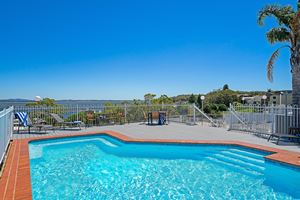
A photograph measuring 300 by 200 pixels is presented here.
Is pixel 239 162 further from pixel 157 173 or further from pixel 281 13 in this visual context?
pixel 281 13

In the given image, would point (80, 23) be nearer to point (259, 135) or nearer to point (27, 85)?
point (259, 135)

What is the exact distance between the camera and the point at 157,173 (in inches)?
229

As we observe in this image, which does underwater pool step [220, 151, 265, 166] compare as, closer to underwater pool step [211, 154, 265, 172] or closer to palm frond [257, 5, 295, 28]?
underwater pool step [211, 154, 265, 172]

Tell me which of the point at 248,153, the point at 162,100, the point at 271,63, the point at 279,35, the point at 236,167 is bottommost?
the point at 236,167

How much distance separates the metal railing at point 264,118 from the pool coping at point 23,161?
207 centimetres

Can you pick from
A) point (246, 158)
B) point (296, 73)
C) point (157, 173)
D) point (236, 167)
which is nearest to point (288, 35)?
point (296, 73)

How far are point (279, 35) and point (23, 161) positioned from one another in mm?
9985

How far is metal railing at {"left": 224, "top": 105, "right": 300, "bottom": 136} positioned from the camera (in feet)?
28.4

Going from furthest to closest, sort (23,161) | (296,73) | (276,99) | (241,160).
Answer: (276,99) < (296,73) < (241,160) < (23,161)

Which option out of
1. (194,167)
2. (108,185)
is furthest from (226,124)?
(108,185)

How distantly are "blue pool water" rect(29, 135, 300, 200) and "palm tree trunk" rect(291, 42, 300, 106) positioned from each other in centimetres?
367

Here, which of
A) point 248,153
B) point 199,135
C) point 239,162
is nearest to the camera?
point 239,162

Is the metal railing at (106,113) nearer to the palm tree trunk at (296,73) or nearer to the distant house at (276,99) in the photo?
the palm tree trunk at (296,73)

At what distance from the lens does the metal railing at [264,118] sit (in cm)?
866
